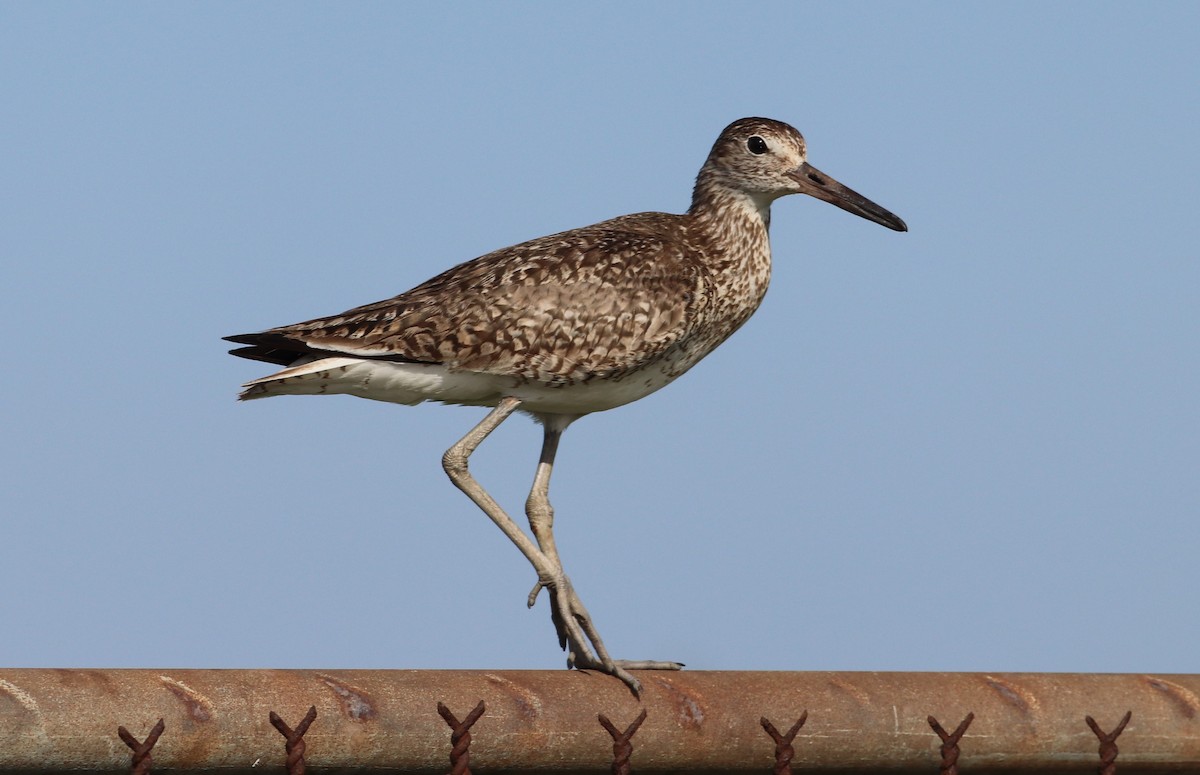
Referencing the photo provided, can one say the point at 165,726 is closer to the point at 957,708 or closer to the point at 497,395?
the point at 957,708

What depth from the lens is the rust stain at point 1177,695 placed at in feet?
16.5

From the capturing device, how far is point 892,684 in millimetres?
4613

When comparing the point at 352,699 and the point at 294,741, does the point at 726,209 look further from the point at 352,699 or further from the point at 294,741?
the point at 294,741

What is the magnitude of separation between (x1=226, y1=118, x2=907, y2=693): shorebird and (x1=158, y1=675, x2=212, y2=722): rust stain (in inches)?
128

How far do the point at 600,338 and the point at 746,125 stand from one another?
87.4 inches

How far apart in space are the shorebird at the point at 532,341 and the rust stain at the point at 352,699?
2.98 m

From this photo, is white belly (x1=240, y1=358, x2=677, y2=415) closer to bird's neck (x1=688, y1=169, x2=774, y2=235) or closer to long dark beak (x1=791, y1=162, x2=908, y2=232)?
bird's neck (x1=688, y1=169, x2=774, y2=235)

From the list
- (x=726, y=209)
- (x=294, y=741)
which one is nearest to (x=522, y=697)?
(x=294, y=741)

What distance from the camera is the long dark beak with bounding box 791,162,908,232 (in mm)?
8602

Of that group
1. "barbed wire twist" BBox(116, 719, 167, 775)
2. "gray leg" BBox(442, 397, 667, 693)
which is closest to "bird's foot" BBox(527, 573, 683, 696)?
"gray leg" BBox(442, 397, 667, 693)

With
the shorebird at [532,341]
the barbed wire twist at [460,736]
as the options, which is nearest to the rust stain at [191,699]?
the barbed wire twist at [460,736]

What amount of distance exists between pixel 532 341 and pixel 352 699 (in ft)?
11.7

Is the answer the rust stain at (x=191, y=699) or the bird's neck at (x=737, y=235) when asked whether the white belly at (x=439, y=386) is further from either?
the rust stain at (x=191, y=699)

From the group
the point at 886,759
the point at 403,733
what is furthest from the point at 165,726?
the point at 886,759
